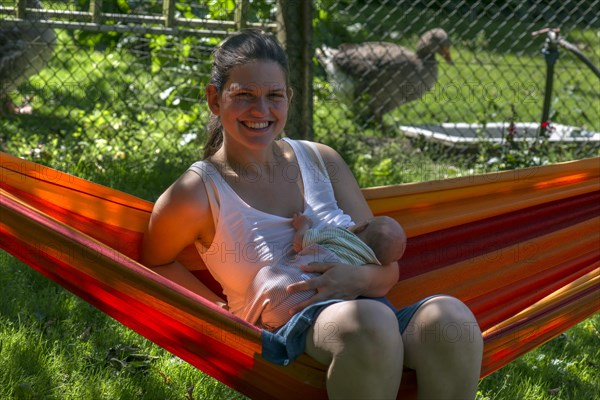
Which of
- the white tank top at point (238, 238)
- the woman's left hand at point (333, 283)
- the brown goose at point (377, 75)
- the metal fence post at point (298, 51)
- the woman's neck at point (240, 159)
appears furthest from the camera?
the brown goose at point (377, 75)

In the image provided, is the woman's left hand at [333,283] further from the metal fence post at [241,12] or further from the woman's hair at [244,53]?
the metal fence post at [241,12]

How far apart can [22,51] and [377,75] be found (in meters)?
2.14

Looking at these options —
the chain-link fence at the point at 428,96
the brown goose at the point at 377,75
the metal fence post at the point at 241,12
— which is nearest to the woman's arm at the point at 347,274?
the metal fence post at the point at 241,12

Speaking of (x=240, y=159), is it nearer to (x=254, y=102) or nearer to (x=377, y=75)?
(x=254, y=102)

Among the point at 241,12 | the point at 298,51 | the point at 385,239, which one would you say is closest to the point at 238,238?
the point at 385,239

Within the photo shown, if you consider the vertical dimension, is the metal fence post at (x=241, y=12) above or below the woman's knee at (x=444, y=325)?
above

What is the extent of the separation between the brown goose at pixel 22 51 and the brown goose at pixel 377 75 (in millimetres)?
1688

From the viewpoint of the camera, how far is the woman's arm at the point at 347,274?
6.23 ft

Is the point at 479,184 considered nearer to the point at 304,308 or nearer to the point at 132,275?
the point at 304,308

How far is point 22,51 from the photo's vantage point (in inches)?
172

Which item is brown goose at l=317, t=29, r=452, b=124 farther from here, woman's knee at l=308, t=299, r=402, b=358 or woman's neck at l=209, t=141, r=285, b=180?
woman's knee at l=308, t=299, r=402, b=358

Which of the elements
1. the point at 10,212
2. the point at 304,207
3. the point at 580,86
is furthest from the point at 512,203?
the point at 580,86

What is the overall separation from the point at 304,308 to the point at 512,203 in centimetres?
99

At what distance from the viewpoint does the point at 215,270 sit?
2.06 m
